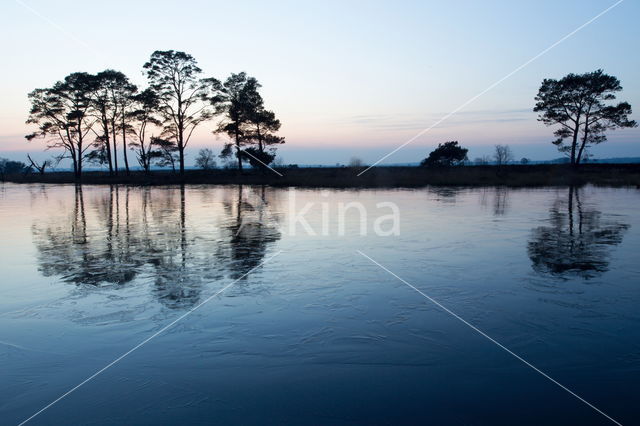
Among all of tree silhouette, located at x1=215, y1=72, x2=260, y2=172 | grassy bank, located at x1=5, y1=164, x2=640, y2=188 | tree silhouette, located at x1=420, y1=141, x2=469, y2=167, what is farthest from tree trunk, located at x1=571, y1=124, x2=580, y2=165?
tree silhouette, located at x1=215, y1=72, x2=260, y2=172

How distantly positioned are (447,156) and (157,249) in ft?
162

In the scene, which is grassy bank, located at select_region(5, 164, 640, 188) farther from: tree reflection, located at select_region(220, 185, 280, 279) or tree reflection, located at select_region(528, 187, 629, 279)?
tree reflection, located at select_region(528, 187, 629, 279)

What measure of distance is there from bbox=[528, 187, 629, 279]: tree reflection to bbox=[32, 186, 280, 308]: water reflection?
5.92 m

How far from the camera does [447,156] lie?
2173 inches

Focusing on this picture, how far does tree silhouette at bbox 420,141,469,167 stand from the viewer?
54.9 m

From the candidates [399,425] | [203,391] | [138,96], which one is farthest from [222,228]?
[138,96]

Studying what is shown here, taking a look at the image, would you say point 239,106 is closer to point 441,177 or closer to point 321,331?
point 441,177

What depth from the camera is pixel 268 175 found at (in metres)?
48.7

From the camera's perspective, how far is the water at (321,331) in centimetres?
376

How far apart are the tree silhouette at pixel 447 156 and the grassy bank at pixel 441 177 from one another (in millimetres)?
5974
